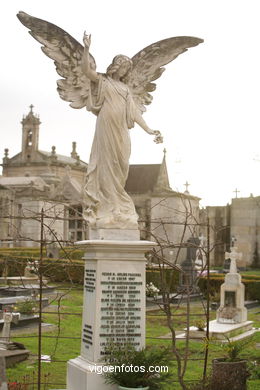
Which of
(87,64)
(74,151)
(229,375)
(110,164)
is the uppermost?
(74,151)

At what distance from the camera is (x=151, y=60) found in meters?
7.92

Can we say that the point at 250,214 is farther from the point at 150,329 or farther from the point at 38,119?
the point at 38,119

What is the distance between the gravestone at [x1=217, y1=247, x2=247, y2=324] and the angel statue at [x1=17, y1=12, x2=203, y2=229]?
10.2 meters

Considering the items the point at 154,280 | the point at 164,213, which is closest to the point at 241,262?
the point at 164,213

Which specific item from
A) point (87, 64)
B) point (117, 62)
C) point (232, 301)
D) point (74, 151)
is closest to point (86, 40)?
point (87, 64)

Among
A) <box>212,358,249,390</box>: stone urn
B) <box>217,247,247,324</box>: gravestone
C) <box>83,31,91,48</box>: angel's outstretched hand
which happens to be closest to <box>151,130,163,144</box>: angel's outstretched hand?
<box>83,31,91,48</box>: angel's outstretched hand

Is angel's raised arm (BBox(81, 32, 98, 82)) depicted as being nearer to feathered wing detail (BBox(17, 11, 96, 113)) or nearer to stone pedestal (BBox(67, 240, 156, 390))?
feathered wing detail (BBox(17, 11, 96, 113))

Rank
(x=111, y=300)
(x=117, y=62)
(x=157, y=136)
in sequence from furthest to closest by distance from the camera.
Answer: (x=157, y=136) → (x=117, y=62) → (x=111, y=300)

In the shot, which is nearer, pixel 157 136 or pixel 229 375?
pixel 229 375

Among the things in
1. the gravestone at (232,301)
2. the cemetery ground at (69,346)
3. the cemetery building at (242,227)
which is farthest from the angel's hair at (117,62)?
the cemetery building at (242,227)

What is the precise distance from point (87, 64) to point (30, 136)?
59972 mm

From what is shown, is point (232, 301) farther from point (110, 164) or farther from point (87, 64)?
point (87, 64)

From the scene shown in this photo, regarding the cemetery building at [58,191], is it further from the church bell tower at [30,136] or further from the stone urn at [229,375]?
the stone urn at [229,375]

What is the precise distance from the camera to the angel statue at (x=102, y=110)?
23.9 ft
